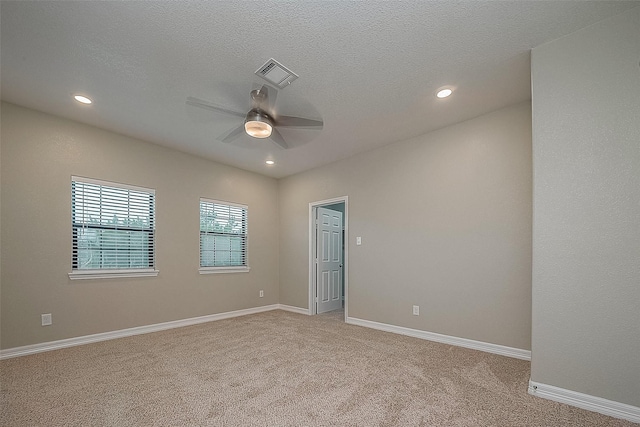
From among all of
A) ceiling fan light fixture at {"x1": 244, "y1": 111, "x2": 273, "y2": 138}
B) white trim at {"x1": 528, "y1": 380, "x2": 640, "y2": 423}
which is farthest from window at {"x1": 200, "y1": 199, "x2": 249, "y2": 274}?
white trim at {"x1": 528, "y1": 380, "x2": 640, "y2": 423}

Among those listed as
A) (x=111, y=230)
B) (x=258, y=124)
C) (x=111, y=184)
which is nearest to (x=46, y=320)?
(x=111, y=230)

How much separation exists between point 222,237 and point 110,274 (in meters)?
1.75

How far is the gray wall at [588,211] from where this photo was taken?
1927 mm

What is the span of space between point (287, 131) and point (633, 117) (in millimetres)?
3155

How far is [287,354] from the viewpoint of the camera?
318 cm

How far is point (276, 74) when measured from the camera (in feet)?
8.30

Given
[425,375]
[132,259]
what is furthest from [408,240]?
[132,259]

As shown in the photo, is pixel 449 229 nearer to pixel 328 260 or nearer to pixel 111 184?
pixel 328 260

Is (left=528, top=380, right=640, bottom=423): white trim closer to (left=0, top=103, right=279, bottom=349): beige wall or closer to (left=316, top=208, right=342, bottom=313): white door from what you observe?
(left=316, top=208, right=342, bottom=313): white door

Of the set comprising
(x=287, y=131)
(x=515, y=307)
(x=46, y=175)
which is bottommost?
(x=515, y=307)

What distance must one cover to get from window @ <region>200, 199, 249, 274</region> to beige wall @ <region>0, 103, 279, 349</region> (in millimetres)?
135

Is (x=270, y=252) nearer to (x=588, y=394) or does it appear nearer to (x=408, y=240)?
(x=408, y=240)

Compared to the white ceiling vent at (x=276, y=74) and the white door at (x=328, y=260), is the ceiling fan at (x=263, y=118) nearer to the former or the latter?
the white ceiling vent at (x=276, y=74)

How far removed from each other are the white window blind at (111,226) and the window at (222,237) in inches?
32.6
